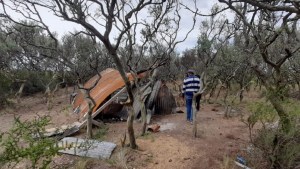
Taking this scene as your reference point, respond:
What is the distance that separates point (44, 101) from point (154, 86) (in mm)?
7631

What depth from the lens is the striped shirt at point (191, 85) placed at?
37.1ft

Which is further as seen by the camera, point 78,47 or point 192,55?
point 192,55

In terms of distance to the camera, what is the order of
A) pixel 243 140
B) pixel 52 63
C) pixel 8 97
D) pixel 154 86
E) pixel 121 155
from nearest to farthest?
pixel 121 155
pixel 243 140
pixel 154 86
pixel 8 97
pixel 52 63

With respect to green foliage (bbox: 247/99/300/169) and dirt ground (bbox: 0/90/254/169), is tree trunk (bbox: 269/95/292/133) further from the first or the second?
dirt ground (bbox: 0/90/254/169)

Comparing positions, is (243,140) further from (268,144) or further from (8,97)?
(8,97)

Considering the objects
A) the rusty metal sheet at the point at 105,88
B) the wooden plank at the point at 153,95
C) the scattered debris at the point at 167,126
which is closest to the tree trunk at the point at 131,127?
the scattered debris at the point at 167,126

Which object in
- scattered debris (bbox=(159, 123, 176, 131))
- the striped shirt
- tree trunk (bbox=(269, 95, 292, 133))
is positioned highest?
the striped shirt

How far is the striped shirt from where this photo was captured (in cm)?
1132

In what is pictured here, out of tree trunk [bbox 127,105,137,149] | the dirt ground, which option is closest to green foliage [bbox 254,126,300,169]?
the dirt ground

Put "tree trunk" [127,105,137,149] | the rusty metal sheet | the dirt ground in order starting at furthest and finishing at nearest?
the rusty metal sheet, "tree trunk" [127,105,137,149], the dirt ground

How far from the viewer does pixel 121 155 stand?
8.02 meters

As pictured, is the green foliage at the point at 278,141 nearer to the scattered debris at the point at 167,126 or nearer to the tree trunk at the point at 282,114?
the tree trunk at the point at 282,114

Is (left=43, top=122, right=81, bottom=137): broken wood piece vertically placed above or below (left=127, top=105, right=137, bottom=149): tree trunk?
below

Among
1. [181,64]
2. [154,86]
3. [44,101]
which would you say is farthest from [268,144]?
[181,64]
